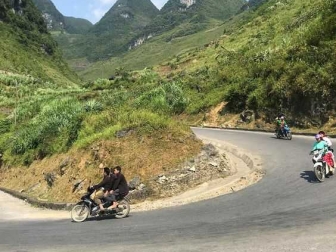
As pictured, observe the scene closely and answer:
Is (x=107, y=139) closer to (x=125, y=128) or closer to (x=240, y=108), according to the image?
(x=125, y=128)

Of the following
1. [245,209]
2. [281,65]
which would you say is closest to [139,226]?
[245,209]

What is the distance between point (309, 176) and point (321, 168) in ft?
3.17

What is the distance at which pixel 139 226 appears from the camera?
38.5 ft

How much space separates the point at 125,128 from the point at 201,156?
353 cm

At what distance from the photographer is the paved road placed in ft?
29.6

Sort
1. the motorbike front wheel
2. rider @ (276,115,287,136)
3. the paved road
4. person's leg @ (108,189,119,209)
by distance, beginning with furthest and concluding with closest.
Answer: rider @ (276,115,287,136)
the motorbike front wheel
person's leg @ (108,189,119,209)
the paved road

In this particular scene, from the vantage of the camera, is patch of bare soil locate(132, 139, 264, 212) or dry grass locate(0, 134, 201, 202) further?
dry grass locate(0, 134, 201, 202)

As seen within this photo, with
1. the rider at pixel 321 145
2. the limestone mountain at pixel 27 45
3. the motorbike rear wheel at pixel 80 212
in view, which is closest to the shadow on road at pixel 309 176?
the rider at pixel 321 145

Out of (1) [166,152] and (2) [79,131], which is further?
(2) [79,131]

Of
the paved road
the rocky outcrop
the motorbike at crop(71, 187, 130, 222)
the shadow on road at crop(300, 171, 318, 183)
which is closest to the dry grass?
the rocky outcrop

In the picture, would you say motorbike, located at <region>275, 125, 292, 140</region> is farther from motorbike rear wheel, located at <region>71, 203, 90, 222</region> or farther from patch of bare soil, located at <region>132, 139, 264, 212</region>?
motorbike rear wheel, located at <region>71, 203, 90, 222</region>

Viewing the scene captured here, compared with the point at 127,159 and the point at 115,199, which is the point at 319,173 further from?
the point at 127,159

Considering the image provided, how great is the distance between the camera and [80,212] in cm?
1376

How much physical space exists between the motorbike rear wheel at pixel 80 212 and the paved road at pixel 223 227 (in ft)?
1.28
